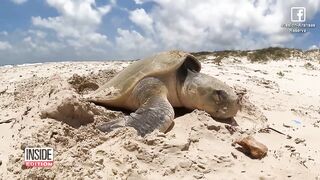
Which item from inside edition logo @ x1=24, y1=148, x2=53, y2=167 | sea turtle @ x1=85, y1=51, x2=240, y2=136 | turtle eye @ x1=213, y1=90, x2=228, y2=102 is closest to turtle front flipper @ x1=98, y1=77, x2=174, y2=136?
sea turtle @ x1=85, y1=51, x2=240, y2=136

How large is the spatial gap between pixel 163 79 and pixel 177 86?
0.20 m

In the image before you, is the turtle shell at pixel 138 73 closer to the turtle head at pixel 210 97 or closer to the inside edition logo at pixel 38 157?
the turtle head at pixel 210 97

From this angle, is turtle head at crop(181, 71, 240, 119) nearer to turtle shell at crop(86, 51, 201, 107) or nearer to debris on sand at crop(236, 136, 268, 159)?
turtle shell at crop(86, 51, 201, 107)

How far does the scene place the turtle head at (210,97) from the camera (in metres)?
4.84

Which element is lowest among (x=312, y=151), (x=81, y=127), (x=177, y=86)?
(x=312, y=151)

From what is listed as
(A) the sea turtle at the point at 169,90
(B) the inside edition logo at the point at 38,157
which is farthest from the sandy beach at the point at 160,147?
(A) the sea turtle at the point at 169,90

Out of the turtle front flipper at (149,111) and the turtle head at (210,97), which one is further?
the turtle head at (210,97)

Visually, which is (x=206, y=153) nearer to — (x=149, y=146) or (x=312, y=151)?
(x=149, y=146)

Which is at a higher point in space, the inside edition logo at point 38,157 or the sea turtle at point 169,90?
the sea turtle at point 169,90

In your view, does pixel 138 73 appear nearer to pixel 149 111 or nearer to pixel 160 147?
pixel 149 111

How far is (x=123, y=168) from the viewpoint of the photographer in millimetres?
3137

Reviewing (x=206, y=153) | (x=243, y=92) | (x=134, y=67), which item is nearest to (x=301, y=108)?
(x=243, y=92)

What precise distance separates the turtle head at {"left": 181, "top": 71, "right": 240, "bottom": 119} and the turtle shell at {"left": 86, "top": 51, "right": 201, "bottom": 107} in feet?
0.97

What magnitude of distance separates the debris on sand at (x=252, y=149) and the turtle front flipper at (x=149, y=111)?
2.57 feet
